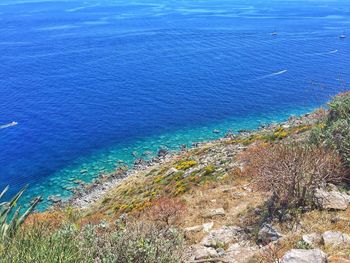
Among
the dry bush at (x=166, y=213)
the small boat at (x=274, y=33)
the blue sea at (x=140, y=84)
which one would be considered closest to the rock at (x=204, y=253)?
the dry bush at (x=166, y=213)

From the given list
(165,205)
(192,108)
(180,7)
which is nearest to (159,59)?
(192,108)

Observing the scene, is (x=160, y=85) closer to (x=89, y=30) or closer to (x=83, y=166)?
(x=83, y=166)

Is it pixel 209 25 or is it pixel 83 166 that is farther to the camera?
pixel 209 25

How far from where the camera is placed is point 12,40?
103688mm

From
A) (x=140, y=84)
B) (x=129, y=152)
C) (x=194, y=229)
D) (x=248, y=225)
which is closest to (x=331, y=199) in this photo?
(x=248, y=225)

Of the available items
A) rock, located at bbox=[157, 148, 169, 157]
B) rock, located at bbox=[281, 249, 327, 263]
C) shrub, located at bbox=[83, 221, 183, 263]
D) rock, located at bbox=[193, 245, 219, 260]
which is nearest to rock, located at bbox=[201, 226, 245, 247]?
rock, located at bbox=[193, 245, 219, 260]

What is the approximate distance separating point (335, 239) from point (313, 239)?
0.63 metres

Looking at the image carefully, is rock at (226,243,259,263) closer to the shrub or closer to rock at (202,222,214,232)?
the shrub

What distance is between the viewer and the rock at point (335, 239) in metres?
10.8

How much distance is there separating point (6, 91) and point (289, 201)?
64.8 metres

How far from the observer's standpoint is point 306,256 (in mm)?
9758

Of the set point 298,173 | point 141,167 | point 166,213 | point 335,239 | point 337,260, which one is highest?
point 298,173

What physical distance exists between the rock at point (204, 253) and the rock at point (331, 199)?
429cm

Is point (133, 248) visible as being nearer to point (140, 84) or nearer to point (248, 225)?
point (248, 225)
